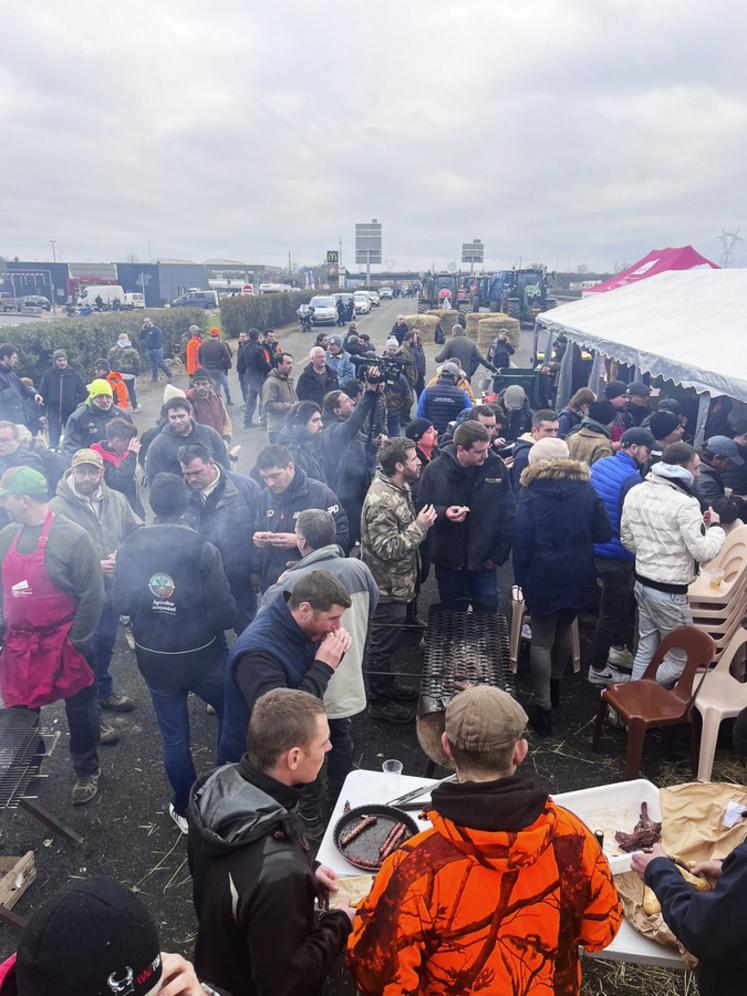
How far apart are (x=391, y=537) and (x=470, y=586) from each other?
1.03 metres

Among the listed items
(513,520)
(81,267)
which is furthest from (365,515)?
(81,267)

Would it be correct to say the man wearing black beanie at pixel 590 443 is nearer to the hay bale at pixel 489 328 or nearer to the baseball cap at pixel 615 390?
the baseball cap at pixel 615 390

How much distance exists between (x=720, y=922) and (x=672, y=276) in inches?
444

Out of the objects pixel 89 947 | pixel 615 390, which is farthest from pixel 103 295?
pixel 89 947

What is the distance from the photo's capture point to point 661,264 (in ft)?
43.8

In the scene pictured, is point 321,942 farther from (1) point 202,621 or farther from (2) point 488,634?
(2) point 488,634

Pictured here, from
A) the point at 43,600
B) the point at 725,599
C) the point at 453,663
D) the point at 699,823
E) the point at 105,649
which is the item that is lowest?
the point at 105,649

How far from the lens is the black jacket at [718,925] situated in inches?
67.4

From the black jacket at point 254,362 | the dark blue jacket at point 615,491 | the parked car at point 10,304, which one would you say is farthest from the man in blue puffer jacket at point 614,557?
the parked car at point 10,304

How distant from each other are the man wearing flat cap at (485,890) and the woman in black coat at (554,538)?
8.37 ft

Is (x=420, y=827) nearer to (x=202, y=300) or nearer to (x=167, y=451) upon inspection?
(x=167, y=451)

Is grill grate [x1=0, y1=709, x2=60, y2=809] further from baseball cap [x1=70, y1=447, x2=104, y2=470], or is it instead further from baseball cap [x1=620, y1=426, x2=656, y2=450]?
baseball cap [x1=620, y1=426, x2=656, y2=450]

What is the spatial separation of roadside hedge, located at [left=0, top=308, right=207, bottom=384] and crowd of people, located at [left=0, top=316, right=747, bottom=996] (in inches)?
405

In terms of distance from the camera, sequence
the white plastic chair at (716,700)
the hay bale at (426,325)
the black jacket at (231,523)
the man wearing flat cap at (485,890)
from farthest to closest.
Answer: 1. the hay bale at (426,325)
2. the black jacket at (231,523)
3. the white plastic chair at (716,700)
4. the man wearing flat cap at (485,890)
